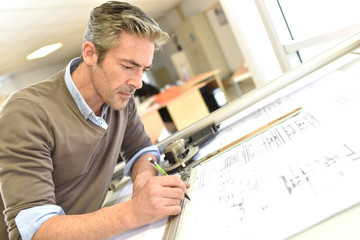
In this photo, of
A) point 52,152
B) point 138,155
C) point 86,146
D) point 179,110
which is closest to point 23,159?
point 52,152

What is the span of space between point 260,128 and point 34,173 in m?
0.72

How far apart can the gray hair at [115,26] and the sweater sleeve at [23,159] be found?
33cm

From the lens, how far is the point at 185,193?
0.78 m

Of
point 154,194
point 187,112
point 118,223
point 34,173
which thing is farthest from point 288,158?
point 187,112

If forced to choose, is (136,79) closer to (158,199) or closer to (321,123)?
(158,199)

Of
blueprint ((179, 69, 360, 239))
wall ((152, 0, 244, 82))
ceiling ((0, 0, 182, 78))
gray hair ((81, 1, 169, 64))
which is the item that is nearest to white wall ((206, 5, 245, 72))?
wall ((152, 0, 244, 82))

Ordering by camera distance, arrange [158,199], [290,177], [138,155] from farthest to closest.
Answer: [138,155], [158,199], [290,177]

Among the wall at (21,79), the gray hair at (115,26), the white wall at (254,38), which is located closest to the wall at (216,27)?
the wall at (21,79)

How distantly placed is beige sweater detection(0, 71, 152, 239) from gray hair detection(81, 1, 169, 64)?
0.68 feet

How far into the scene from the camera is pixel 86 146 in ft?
3.45

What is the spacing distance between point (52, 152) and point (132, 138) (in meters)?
0.46

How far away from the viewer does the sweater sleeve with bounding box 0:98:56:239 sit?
0.79m

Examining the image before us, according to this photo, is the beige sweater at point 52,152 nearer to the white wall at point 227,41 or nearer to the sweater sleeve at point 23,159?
the sweater sleeve at point 23,159

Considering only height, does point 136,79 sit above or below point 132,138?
above
